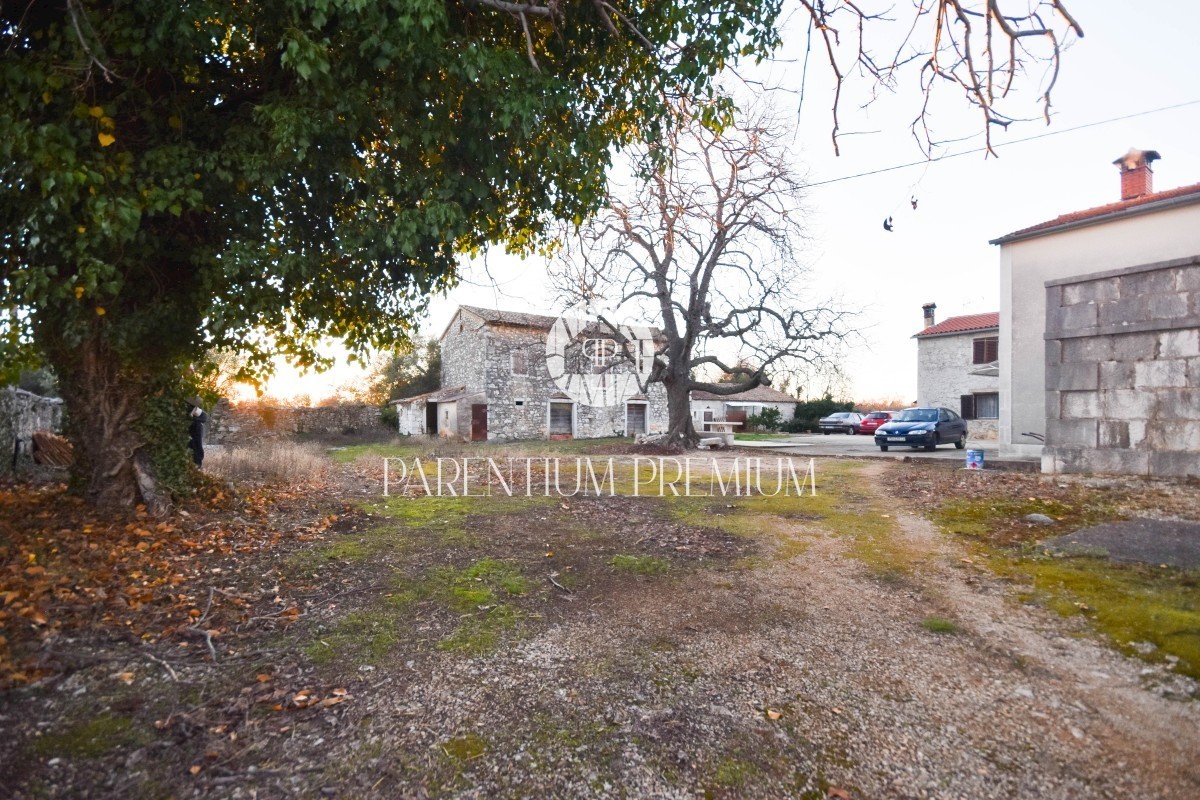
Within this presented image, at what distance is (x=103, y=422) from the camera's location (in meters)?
5.75

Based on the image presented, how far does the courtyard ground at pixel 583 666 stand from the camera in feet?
7.04

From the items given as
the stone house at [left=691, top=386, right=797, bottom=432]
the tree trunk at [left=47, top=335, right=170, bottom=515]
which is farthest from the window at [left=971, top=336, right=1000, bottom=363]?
the tree trunk at [left=47, top=335, right=170, bottom=515]

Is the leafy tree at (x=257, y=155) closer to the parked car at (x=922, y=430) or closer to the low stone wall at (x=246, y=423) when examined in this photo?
the low stone wall at (x=246, y=423)

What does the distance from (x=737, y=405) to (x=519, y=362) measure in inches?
726

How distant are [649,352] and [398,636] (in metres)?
17.3

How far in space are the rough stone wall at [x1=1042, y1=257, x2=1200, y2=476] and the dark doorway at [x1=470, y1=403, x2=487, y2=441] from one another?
66.7ft

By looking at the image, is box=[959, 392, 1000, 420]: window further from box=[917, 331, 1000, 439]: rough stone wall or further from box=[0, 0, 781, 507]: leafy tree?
box=[0, 0, 781, 507]: leafy tree

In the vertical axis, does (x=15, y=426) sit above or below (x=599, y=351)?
below

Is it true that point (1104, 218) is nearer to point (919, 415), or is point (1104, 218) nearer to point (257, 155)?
point (919, 415)

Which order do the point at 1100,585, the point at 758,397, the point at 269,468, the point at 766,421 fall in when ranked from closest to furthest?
the point at 1100,585 → the point at 269,468 → the point at 766,421 → the point at 758,397

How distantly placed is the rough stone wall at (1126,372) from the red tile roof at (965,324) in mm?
20016

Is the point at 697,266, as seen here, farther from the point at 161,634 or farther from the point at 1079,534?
the point at 161,634

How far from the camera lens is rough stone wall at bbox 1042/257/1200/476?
24.0 ft

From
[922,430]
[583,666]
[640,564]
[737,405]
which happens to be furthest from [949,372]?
[583,666]
